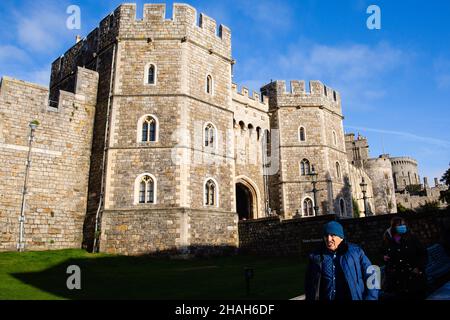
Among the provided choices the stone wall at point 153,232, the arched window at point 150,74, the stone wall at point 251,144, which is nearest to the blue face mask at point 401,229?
the stone wall at point 153,232

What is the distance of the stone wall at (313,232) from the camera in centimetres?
1267

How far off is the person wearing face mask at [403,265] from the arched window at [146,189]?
12128 mm

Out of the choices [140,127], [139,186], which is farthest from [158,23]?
[139,186]

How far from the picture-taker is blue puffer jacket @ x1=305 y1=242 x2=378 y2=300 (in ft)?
12.5

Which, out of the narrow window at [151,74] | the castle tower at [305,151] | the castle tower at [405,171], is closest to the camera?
the narrow window at [151,74]

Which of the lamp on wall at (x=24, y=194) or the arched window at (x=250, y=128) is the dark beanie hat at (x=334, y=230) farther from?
the arched window at (x=250, y=128)

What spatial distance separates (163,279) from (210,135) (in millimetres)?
9069

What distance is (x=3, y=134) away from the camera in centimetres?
1565

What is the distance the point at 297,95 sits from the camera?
2678 centimetres

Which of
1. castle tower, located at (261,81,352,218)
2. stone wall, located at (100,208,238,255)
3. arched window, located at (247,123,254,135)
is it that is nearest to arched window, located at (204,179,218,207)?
stone wall, located at (100,208,238,255)

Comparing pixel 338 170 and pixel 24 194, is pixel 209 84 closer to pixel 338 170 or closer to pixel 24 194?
pixel 24 194

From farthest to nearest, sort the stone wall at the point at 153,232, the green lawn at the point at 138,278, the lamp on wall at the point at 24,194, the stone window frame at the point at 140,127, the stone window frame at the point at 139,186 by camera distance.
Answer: the stone window frame at the point at 140,127, the stone window frame at the point at 139,186, the stone wall at the point at 153,232, the lamp on wall at the point at 24,194, the green lawn at the point at 138,278
